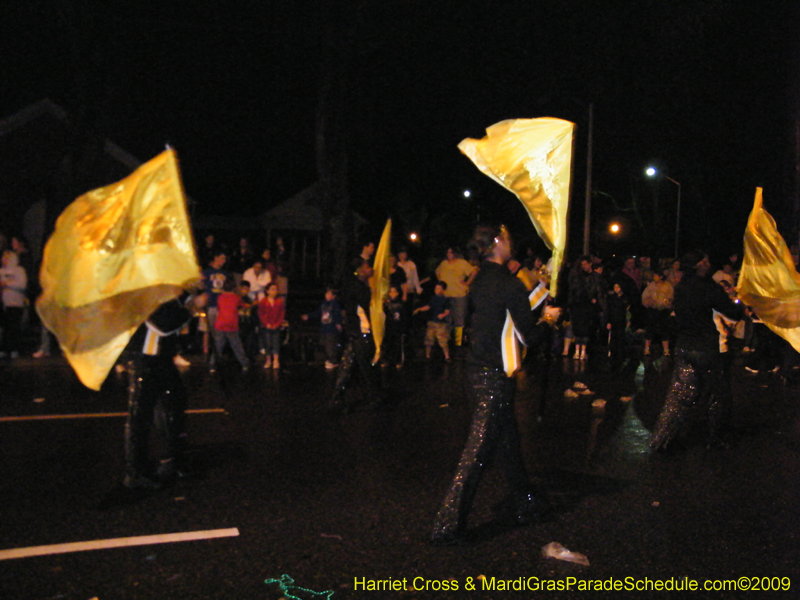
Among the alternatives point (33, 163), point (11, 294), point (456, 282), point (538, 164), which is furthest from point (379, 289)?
point (33, 163)

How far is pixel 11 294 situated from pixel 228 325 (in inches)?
135

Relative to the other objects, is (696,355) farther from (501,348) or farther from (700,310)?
(501,348)

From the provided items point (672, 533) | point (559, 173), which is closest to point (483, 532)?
point (672, 533)

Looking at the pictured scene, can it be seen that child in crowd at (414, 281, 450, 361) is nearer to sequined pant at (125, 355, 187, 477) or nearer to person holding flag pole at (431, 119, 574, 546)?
sequined pant at (125, 355, 187, 477)

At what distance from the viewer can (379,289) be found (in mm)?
9023

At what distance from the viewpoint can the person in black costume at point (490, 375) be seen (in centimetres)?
490

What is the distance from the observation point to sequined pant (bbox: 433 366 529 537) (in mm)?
4887

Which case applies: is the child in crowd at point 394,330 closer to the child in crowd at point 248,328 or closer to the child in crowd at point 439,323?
the child in crowd at point 439,323

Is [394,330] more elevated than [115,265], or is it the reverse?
[115,265]

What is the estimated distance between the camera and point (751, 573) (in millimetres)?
4570

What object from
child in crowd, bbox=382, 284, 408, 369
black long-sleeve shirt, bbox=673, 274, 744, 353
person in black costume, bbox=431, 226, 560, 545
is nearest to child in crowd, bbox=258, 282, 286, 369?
child in crowd, bbox=382, 284, 408, 369

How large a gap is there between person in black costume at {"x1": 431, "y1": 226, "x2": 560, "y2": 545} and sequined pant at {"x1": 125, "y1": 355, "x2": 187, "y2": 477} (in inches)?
92.7

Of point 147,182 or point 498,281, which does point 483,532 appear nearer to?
point 498,281

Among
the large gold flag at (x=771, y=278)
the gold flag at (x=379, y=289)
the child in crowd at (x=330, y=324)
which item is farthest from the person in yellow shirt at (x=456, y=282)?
the large gold flag at (x=771, y=278)
